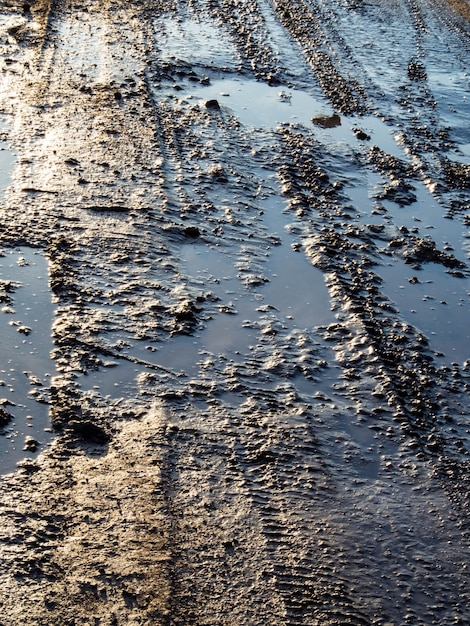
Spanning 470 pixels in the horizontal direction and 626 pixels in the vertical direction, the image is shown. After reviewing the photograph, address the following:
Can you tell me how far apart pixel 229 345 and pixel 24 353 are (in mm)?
1047

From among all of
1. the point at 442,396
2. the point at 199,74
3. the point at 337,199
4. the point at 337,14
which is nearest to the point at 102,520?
the point at 442,396

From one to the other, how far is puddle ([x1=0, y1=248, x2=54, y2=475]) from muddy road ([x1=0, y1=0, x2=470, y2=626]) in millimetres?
12

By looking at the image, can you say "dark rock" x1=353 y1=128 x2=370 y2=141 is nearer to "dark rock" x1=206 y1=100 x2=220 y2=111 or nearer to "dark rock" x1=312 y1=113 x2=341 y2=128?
"dark rock" x1=312 y1=113 x2=341 y2=128

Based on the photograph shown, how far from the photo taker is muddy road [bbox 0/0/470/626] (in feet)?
9.89

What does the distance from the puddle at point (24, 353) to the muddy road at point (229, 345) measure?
12 millimetres

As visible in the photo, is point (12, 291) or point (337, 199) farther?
point (337, 199)

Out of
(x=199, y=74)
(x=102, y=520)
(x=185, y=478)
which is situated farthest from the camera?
(x=199, y=74)

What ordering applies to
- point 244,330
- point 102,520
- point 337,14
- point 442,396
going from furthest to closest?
point 337,14
point 244,330
point 442,396
point 102,520

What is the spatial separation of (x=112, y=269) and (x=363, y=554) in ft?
7.60

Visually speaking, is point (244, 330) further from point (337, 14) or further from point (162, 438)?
point (337, 14)

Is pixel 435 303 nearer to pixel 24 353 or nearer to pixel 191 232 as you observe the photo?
pixel 191 232

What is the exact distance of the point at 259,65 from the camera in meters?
8.15

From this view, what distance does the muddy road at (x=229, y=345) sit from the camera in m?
3.01

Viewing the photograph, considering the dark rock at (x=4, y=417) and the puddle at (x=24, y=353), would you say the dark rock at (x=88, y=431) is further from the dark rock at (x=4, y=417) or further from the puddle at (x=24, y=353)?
the dark rock at (x=4, y=417)
